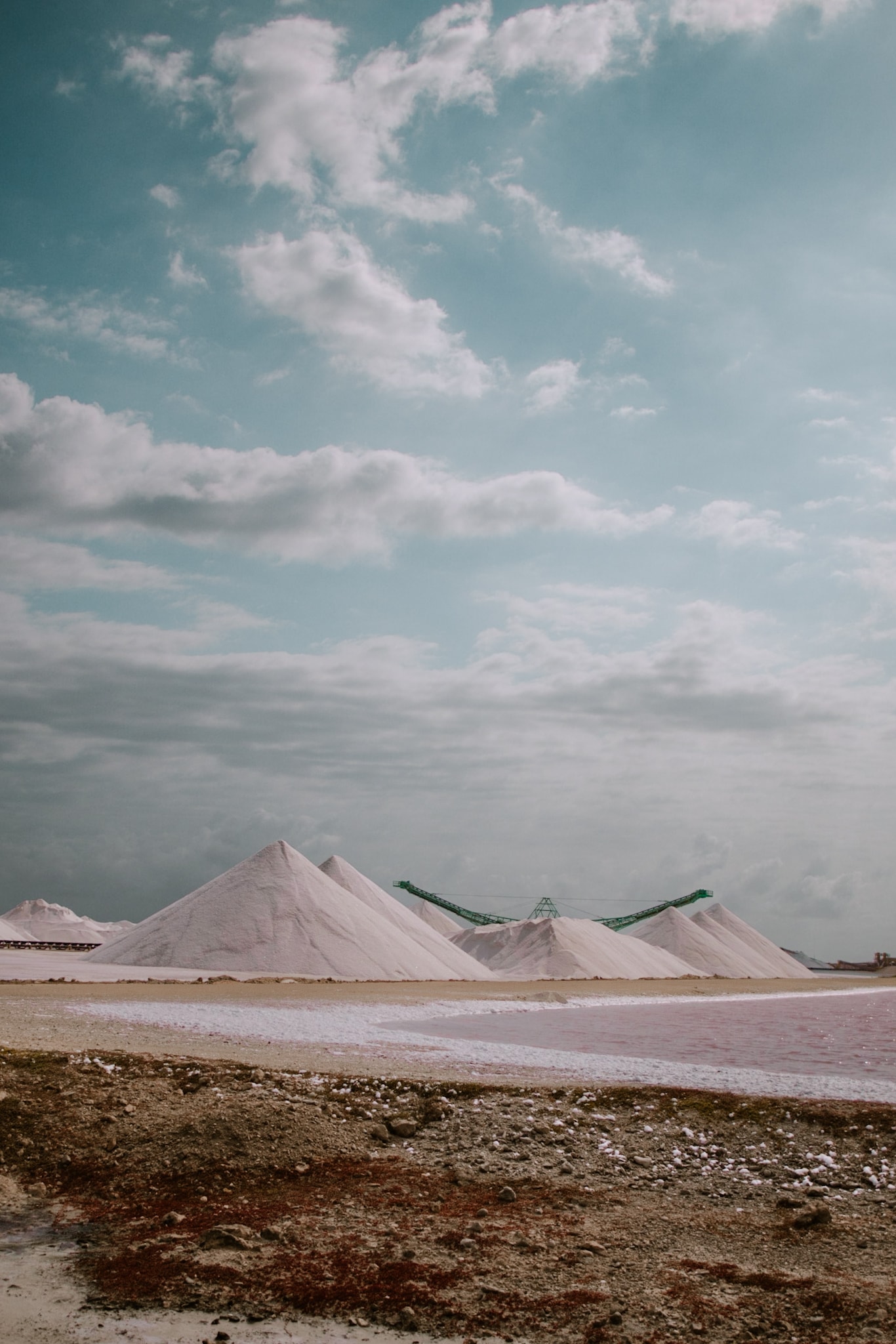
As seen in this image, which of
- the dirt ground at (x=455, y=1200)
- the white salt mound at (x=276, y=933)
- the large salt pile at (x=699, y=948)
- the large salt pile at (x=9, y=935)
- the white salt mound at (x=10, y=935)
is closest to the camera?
the dirt ground at (x=455, y=1200)

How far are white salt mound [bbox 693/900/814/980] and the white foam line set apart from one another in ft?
254

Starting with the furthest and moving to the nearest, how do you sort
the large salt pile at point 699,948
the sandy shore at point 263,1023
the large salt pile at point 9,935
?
the large salt pile at point 699,948 < the large salt pile at point 9,935 < the sandy shore at point 263,1023

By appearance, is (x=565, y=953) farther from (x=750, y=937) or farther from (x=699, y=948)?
(x=750, y=937)

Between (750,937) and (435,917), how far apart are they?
3493 centimetres

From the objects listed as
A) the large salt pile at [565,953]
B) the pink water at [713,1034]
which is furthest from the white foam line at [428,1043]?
the large salt pile at [565,953]

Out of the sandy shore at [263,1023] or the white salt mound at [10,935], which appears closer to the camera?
the sandy shore at [263,1023]

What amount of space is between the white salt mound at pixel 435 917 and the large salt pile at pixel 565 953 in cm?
1183

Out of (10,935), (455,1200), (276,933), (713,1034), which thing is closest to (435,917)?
(10,935)

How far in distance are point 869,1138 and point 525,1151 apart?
2.87 metres

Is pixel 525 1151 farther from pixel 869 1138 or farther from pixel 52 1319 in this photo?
pixel 52 1319

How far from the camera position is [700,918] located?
9556 cm

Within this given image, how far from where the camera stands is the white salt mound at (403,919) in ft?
145

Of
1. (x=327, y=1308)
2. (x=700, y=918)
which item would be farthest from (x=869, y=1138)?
(x=700, y=918)

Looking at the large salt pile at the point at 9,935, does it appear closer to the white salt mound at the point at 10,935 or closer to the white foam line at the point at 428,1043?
the white salt mound at the point at 10,935
